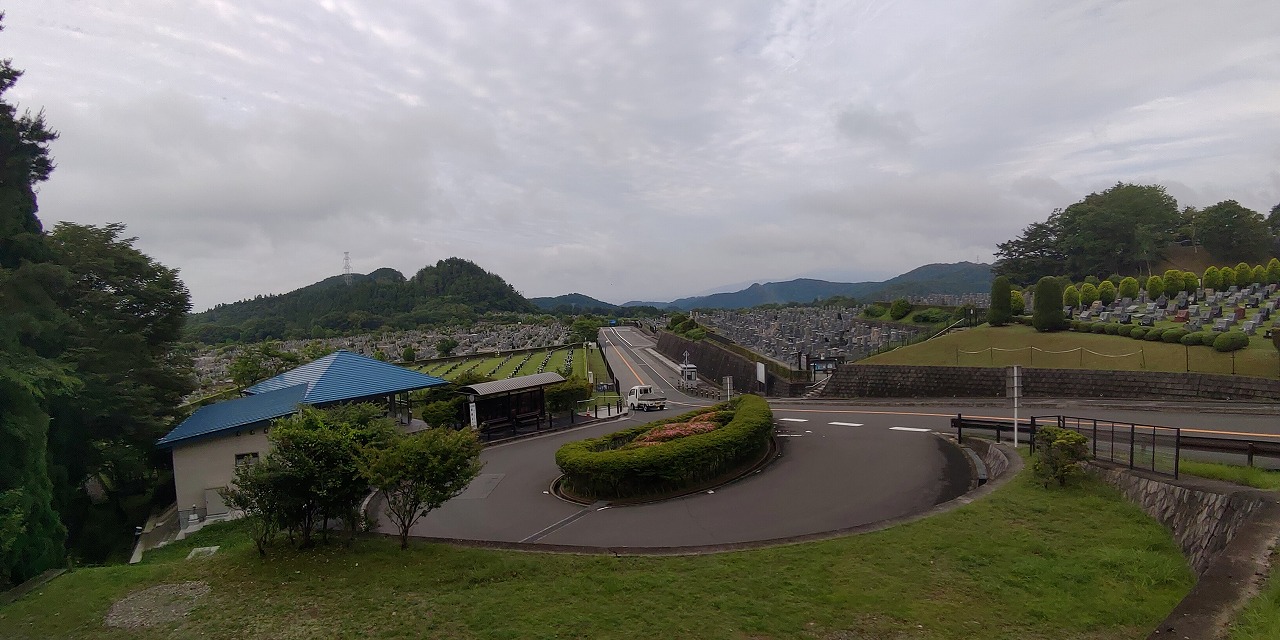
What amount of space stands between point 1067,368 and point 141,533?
2965 cm

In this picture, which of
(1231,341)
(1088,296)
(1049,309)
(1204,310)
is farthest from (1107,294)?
(1231,341)

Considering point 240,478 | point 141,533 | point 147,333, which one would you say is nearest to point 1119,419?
point 240,478

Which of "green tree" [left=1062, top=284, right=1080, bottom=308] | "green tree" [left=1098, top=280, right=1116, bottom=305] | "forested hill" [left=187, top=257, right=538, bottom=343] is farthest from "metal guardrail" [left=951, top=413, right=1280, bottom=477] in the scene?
"forested hill" [left=187, top=257, right=538, bottom=343]

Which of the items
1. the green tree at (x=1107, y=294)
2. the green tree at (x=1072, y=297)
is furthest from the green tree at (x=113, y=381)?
the green tree at (x=1107, y=294)

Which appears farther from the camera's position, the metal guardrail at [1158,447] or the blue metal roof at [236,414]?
the blue metal roof at [236,414]

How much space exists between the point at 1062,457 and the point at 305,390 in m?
19.4

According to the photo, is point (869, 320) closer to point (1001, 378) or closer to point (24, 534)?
point (1001, 378)

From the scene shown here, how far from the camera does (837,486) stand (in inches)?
451

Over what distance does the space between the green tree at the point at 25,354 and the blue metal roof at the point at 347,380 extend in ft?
19.6

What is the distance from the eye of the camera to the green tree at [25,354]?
9.25m

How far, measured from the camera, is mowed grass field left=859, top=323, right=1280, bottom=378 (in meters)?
16.8

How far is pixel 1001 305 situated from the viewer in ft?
88.9

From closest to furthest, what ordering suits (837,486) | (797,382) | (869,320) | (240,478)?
(240,478)
(837,486)
(797,382)
(869,320)

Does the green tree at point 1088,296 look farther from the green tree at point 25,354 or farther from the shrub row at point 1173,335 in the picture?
the green tree at point 25,354
